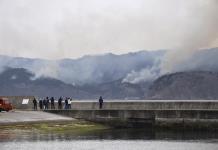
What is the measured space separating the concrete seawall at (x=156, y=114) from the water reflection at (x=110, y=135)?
Result: 118 inches

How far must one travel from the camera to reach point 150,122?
88.8m

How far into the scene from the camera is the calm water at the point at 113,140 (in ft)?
208

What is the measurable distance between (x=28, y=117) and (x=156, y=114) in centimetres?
1623

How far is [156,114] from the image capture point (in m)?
88.0

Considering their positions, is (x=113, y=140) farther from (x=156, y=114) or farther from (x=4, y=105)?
(x=4, y=105)

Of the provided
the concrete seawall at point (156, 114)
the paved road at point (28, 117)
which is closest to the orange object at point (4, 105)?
the paved road at point (28, 117)

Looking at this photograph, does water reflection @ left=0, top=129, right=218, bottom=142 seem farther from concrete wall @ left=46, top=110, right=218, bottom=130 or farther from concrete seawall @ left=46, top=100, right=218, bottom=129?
concrete seawall @ left=46, top=100, right=218, bottom=129

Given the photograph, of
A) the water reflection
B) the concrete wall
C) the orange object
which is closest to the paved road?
the orange object

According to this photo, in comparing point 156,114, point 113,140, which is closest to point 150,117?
point 156,114

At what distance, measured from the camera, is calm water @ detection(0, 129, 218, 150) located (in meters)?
63.3

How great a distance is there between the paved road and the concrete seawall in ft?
11.6

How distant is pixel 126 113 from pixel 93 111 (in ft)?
15.0

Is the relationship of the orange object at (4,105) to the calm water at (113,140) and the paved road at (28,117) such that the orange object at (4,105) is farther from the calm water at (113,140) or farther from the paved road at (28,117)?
the calm water at (113,140)

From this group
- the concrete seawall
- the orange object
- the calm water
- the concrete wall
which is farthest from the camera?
the orange object
